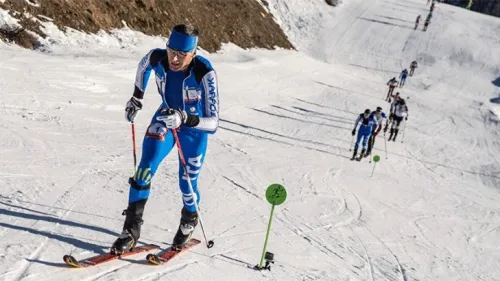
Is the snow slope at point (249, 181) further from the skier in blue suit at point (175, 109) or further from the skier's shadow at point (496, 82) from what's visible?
the skier's shadow at point (496, 82)

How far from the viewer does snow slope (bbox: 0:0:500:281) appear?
18.7ft

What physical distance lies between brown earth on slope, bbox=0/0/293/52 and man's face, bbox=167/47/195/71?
1126cm

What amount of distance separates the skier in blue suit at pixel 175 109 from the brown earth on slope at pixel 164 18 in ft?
36.1

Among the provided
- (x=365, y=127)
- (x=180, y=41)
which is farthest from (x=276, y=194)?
(x=365, y=127)

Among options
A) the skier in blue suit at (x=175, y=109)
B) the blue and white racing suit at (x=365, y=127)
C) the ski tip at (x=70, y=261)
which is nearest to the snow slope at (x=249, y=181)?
the ski tip at (x=70, y=261)

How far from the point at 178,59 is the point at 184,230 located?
198 centimetres

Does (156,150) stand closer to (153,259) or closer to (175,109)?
(175,109)

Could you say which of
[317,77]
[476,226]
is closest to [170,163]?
[476,226]

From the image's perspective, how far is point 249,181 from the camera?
9984mm

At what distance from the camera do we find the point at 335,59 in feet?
125

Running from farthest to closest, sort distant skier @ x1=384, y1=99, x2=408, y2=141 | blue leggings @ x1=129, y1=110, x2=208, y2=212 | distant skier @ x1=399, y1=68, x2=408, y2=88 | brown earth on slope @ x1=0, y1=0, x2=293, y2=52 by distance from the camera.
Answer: distant skier @ x1=399, y1=68, x2=408, y2=88 < distant skier @ x1=384, y1=99, x2=408, y2=141 < brown earth on slope @ x1=0, y1=0, x2=293, y2=52 < blue leggings @ x1=129, y1=110, x2=208, y2=212

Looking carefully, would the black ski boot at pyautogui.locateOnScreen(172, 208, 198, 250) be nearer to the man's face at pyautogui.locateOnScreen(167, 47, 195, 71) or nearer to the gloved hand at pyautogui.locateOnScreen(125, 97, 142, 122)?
the gloved hand at pyautogui.locateOnScreen(125, 97, 142, 122)

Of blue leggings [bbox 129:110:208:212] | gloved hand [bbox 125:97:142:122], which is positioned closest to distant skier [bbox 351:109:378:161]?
blue leggings [bbox 129:110:208:212]

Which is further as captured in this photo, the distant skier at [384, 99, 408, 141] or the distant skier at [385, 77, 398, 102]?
the distant skier at [385, 77, 398, 102]
